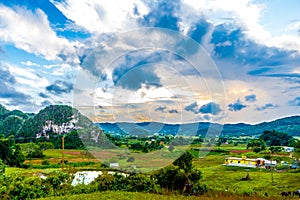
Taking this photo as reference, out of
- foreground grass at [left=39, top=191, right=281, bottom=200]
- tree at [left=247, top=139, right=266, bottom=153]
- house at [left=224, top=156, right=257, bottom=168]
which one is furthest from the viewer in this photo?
tree at [left=247, top=139, right=266, bottom=153]

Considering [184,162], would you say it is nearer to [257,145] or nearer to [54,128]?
[257,145]

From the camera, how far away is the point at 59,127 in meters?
29.6

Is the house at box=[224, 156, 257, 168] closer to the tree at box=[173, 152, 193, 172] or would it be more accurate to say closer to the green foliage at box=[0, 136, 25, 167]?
the tree at box=[173, 152, 193, 172]

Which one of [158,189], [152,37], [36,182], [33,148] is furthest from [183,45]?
[33,148]

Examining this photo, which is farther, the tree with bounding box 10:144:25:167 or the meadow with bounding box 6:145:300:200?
the tree with bounding box 10:144:25:167

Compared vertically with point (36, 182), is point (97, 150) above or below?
above

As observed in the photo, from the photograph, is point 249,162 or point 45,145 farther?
point 45,145

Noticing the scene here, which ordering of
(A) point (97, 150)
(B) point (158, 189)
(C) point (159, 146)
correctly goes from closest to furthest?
(B) point (158, 189)
(C) point (159, 146)
(A) point (97, 150)

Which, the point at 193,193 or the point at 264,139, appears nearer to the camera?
the point at 193,193

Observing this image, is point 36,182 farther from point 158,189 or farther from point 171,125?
point 171,125

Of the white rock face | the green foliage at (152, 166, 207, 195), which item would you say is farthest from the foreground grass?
the white rock face

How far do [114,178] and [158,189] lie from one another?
3.72 feet

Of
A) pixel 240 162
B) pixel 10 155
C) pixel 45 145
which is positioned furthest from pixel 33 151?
pixel 240 162

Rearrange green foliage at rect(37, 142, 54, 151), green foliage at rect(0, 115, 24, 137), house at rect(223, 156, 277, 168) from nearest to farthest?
house at rect(223, 156, 277, 168) → green foliage at rect(37, 142, 54, 151) → green foliage at rect(0, 115, 24, 137)
